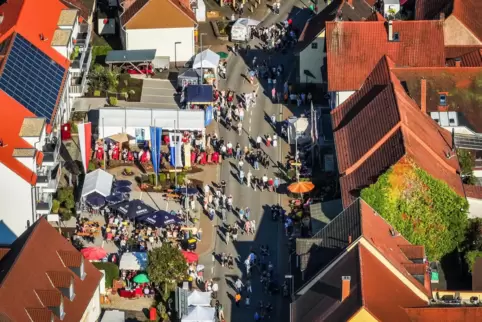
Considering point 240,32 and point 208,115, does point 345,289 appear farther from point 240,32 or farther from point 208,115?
point 240,32

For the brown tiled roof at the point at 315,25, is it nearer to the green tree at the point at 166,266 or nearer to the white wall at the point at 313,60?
the white wall at the point at 313,60

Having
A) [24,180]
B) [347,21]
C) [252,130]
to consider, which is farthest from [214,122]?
[24,180]

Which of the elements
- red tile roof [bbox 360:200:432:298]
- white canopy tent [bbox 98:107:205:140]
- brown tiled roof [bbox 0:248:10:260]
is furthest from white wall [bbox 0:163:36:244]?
red tile roof [bbox 360:200:432:298]

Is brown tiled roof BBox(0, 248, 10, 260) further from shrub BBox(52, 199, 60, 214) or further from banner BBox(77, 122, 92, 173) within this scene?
banner BBox(77, 122, 92, 173)

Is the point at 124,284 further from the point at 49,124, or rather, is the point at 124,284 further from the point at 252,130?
the point at 252,130

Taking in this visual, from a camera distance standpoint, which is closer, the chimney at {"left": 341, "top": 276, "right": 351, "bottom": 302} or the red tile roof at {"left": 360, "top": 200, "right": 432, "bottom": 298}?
the chimney at {"left": 341, "top": 276, "right": 351, "bottom": 302}

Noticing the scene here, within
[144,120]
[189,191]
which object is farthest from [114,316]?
[144,120]

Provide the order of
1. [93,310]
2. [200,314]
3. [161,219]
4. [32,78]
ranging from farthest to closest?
[32,78] < [161,219] < [200,314] < [93,310]

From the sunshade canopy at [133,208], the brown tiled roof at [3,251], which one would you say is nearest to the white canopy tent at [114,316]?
the brown tiled roof at [3,251]
